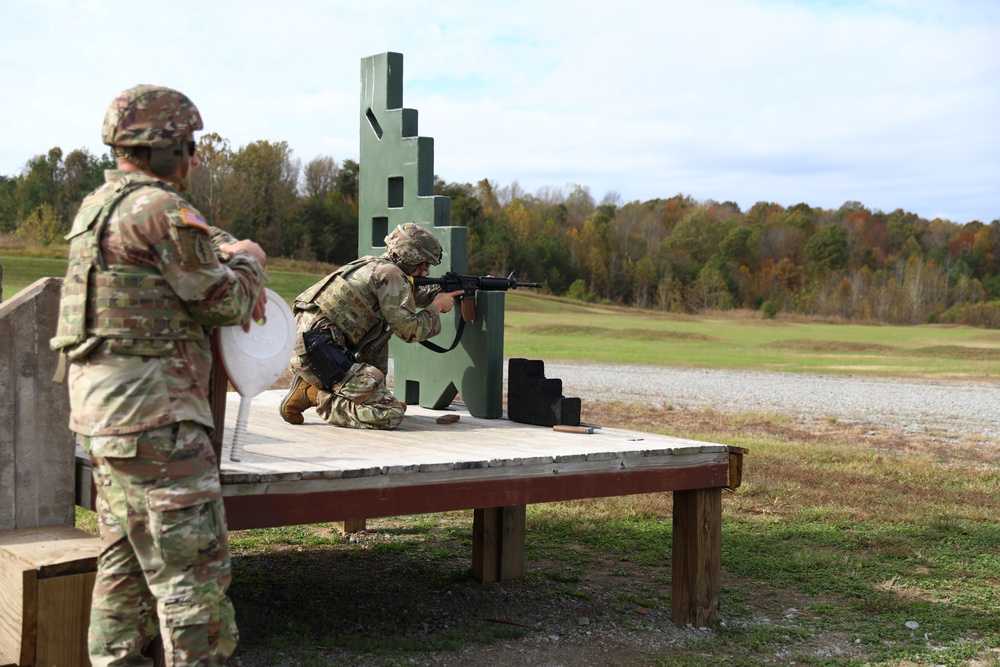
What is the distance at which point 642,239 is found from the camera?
260 feet

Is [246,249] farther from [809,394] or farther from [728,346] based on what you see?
[728,346]

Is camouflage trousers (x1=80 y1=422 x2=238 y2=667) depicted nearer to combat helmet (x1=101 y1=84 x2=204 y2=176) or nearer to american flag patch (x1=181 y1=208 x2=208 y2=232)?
american flag patch (x1=181 y1=208 x2=208 y2=232)

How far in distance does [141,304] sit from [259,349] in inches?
19.8

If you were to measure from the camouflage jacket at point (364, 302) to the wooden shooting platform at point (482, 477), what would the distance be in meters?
0.54

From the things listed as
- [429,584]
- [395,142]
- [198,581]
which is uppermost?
[395,142]

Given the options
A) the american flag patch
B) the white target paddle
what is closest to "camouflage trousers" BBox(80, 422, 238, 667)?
the white target paddle

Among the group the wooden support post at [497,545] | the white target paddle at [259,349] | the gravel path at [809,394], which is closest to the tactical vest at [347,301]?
the wooden support post at [497,545]

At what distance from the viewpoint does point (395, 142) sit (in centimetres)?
638

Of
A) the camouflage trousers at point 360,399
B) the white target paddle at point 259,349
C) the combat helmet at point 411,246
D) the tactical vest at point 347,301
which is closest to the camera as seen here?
the white target paddle at point 259,349

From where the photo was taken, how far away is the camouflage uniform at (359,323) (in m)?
5.25

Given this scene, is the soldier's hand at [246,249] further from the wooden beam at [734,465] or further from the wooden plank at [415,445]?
the wooden beam at [734,465]

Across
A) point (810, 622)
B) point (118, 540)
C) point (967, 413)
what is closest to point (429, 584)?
point (810, 622)

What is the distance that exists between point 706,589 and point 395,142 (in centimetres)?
328

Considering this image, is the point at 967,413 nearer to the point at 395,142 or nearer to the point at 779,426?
the point at 779,426
